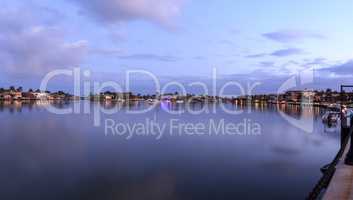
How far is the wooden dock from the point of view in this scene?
27.5ft

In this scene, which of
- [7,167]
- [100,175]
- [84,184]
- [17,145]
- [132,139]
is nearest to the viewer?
[84,184]

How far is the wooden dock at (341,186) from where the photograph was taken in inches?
330

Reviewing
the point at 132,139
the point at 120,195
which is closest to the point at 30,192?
the point at 120,195

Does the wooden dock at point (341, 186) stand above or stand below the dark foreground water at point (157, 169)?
above

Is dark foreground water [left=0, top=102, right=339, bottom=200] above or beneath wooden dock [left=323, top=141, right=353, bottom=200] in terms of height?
beneath

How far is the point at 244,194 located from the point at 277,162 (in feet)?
35.2

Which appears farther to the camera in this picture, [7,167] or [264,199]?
[7,167]

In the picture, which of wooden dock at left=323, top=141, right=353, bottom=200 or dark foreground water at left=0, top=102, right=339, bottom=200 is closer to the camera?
wooden dock at left=323, top=141, right=353, bottom=200

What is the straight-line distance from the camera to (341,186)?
9.21m

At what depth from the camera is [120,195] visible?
17.8m

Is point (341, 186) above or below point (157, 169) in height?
above

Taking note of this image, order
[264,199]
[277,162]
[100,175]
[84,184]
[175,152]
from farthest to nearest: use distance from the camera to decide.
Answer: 1. [175,152]
2. [277,162]
3. [100,175]
4. [84,184]
5. [264,199]

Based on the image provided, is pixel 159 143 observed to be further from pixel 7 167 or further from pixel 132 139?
pixel 7 167

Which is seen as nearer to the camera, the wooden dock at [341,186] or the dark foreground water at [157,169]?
the wooden dock at [341,186]
